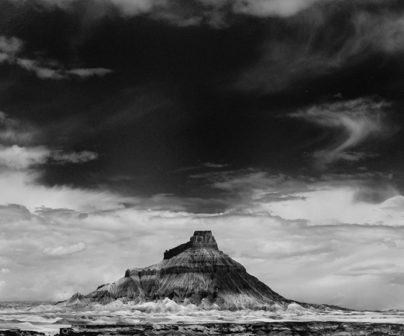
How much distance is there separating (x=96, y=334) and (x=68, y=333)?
316 inches

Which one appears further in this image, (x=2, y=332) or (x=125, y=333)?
(x=125, y=333)

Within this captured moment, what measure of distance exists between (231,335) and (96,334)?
4028 centimetres

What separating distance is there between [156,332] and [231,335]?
2267 centimetres

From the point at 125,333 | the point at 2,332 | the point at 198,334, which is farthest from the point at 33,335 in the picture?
the point at 198,334

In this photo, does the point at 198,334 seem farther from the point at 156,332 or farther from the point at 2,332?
the point at 2,332

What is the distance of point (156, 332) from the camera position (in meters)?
199

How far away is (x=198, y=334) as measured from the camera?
652 feet

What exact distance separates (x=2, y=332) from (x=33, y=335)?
8630 mm

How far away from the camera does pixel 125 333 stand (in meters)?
196

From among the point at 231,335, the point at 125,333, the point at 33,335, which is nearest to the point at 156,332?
the point at 125,333

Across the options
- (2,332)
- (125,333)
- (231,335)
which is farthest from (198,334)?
(2,332)

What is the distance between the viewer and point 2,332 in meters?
181

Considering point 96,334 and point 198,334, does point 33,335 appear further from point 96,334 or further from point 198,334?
point 198,334

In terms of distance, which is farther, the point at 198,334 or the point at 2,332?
the point at 198,334
